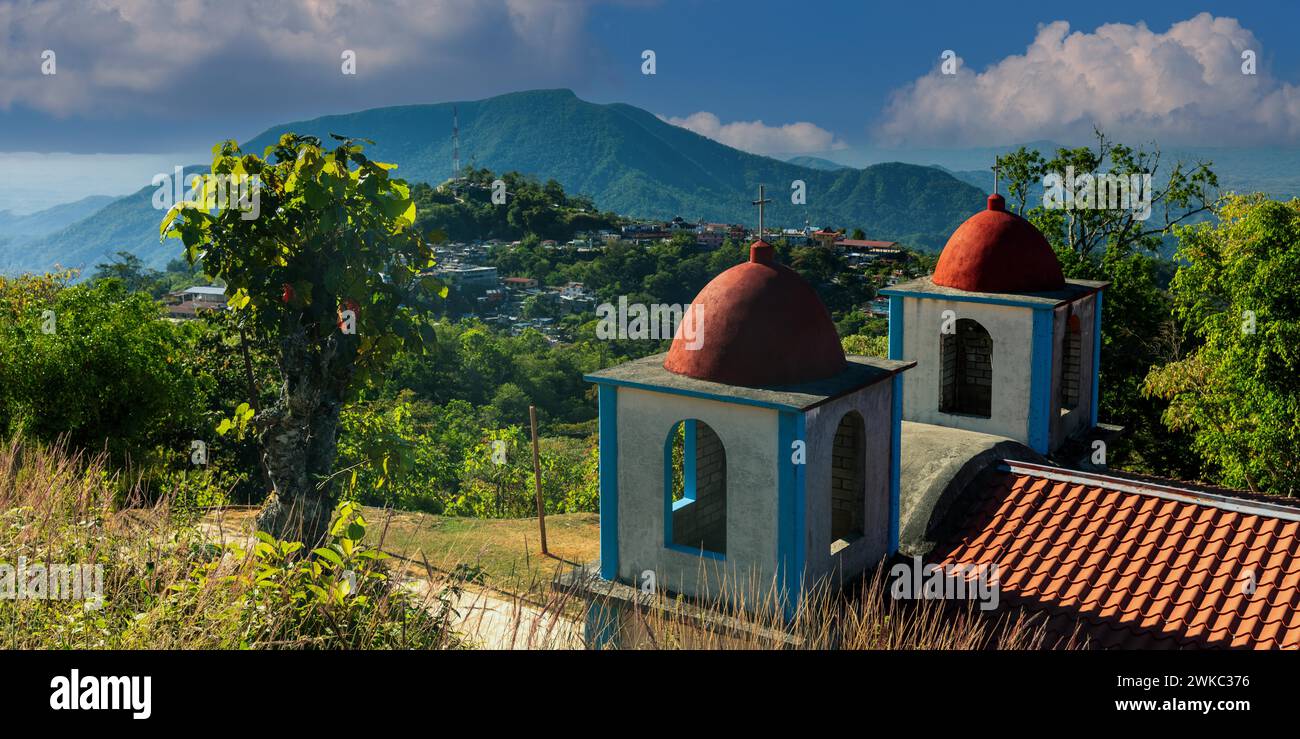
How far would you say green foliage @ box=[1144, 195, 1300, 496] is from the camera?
19516 mm

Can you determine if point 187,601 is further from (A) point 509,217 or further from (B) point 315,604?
(A) point 509,217

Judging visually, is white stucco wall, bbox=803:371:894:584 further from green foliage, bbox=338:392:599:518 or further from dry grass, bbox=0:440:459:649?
green foliage, bbox=338:392:599:518

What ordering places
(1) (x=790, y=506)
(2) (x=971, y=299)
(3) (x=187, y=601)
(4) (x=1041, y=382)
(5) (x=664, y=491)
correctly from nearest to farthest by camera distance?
(3) (x=187, y=601) → (1) (x=790, y=506) → (5) (x=664, y=491) → (4) (x=1041, y=382) → (2) (x=971, y=299)

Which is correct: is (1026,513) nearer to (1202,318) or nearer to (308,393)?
(308,393)

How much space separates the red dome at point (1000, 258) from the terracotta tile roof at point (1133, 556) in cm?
239

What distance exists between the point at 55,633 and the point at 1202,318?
23014 millimetres

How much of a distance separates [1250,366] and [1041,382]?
10.7 metres

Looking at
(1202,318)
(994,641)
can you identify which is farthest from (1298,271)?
(994,641)

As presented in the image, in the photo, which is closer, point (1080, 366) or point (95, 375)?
point (1080, 366)

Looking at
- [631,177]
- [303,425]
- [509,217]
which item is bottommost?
[303,425]

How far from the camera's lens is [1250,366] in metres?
19.9

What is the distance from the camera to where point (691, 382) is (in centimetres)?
878

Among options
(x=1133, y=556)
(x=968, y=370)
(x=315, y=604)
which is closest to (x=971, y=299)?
(x=968, y=370)

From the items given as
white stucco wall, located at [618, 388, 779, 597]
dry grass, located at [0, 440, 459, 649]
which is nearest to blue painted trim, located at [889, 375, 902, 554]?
white stucco wall, located at [618, 388, 779, 597]
